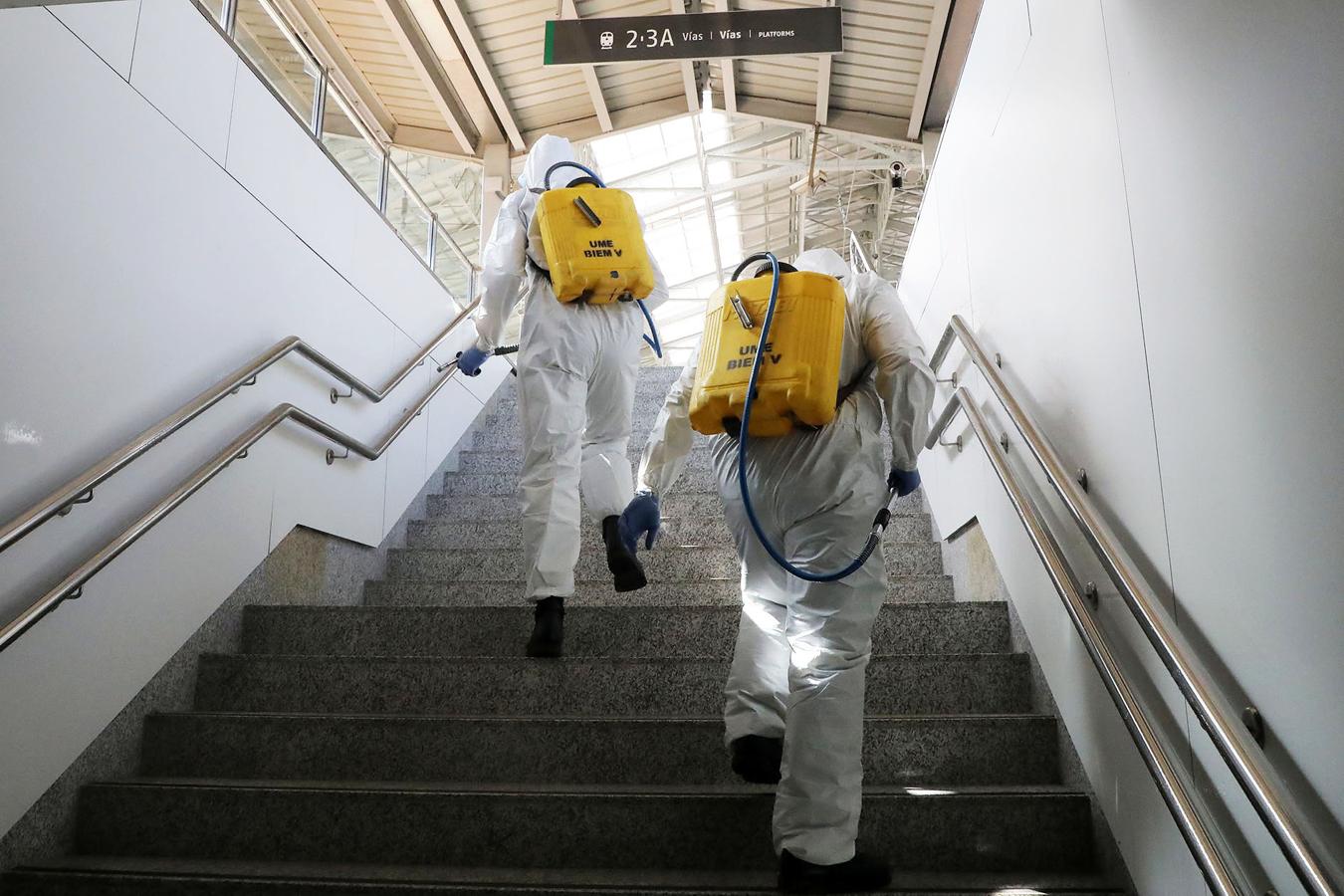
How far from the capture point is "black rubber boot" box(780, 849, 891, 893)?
6.22 feet

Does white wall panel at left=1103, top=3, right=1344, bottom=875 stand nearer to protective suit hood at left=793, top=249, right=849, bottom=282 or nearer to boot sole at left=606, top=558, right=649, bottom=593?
protective suit hood at left=793, top=249, right=849, bottom=282

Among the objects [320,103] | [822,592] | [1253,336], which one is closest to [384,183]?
[320,103]

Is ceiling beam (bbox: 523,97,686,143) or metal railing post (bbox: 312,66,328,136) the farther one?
ceiling beam (bbox: 523,97,686,143)

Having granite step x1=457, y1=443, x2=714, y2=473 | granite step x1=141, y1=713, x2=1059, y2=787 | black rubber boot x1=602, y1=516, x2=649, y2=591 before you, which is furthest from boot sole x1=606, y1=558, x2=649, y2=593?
granite step x1=457, y1=443, x2=714, y2=473

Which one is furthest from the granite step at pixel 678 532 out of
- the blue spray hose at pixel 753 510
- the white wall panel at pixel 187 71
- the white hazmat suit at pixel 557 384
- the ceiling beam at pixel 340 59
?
the ceiling beam at pixel 340 59

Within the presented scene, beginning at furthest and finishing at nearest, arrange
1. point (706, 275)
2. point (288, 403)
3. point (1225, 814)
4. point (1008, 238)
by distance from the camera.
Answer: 1. point (706, 275)
2. point (288, 403)
3. point (1008, 238)
4. point (1225, 814)

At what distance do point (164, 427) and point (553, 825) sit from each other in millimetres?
1516

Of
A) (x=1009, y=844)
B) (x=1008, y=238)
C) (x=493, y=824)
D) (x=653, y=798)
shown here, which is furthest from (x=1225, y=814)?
(x=1008, y=238)

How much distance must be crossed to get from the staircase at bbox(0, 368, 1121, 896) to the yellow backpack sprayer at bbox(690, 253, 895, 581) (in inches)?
25.7

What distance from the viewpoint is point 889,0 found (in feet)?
23.3

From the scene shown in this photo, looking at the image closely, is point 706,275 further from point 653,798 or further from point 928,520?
point 653,798

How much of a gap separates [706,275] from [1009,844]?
51.6 ft

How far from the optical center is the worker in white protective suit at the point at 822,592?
195 cm

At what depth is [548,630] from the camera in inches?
114
